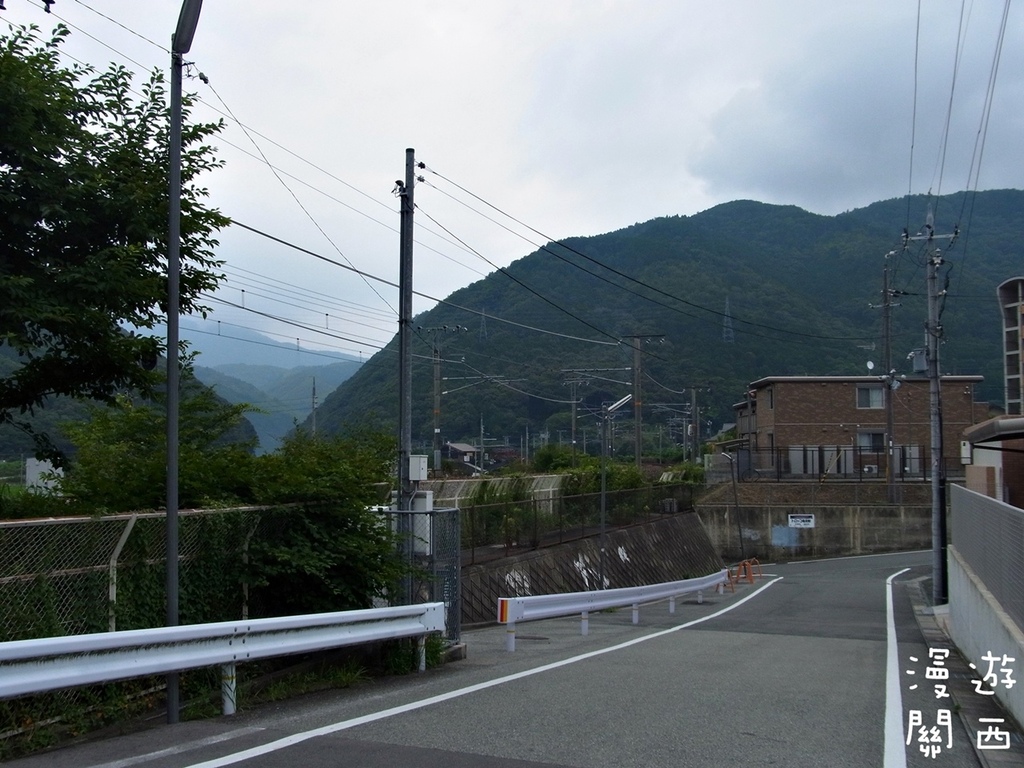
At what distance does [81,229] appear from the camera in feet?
34.8

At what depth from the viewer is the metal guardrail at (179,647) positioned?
6449 mm

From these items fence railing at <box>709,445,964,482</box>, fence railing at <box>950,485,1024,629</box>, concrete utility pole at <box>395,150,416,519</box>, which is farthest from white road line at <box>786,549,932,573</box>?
concrete utility pole at <box>395,150,416,519</box>

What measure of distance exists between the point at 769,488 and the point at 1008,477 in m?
38.2

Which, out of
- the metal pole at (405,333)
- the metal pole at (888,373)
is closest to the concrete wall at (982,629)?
the metal pole at (405,333)

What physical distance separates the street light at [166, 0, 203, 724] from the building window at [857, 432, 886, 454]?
61086 mm

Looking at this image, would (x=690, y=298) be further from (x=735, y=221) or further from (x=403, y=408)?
(x=403, y=408)

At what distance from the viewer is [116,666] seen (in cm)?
710

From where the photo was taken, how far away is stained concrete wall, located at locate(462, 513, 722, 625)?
77.5 ft

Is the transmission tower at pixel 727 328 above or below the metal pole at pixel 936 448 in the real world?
above

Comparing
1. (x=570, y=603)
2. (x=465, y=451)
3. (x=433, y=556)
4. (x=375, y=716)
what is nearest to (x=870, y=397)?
(x=465, y=451)

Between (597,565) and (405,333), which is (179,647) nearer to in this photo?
(405,333)

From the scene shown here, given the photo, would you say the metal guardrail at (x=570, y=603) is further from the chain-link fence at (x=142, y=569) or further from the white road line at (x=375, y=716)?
the chain-link fence at (x=142, y=569)

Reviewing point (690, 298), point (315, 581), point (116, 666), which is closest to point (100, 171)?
point (315, 581)

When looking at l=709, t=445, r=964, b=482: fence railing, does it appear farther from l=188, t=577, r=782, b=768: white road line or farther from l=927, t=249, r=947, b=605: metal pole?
l=188, t=577, r=782, b=768: white road line
